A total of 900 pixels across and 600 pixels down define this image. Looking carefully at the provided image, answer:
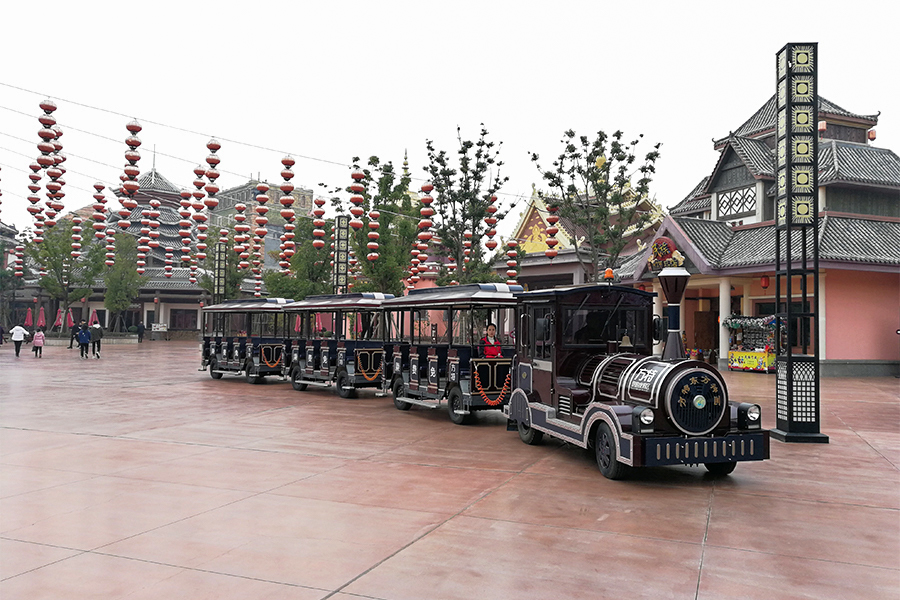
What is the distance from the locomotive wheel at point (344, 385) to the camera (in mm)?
16797

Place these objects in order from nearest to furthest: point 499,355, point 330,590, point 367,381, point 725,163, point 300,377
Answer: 1. point 330,590
2. point 499,355
3. point 367,381
4. point 300,377
5. point 725,163

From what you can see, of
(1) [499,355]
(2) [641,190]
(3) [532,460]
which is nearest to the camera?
(3) [532,460]

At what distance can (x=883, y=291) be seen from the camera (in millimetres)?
24125

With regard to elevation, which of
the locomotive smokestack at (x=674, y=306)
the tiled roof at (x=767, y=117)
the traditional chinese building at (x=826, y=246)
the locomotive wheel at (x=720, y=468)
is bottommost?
the locomotive wheel at (x=720, y=468)

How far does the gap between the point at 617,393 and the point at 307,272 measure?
99.8 feet

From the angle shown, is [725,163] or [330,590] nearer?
[330,590]

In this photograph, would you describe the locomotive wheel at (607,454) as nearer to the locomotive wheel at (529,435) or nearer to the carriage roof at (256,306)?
the locomotive wheel at (529,435)

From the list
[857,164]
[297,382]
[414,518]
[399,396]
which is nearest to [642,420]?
[414,518]

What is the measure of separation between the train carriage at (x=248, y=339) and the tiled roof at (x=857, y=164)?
1905 cm

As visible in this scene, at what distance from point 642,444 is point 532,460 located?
206 cm

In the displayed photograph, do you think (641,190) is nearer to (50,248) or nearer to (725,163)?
(725,163)

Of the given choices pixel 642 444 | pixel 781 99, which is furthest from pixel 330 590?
pixel 781 99

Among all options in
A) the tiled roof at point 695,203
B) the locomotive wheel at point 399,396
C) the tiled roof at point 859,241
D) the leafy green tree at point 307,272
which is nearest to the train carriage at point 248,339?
the locomotive wheel at point 399,396

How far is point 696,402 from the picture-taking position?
7.71 metres
